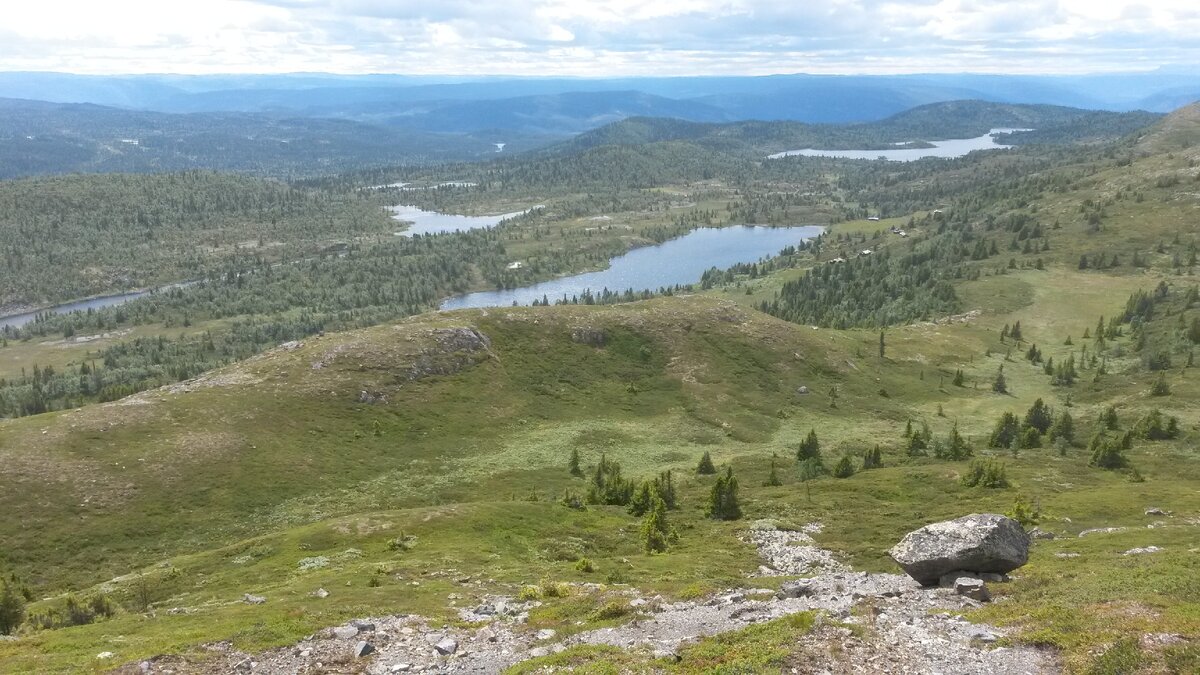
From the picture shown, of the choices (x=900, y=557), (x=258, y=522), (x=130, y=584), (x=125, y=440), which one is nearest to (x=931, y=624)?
(x=900, y=557)

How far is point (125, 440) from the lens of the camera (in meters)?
76.1

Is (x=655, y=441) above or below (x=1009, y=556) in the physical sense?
below

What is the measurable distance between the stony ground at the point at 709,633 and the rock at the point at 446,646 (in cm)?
6

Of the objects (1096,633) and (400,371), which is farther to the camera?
(400,371)

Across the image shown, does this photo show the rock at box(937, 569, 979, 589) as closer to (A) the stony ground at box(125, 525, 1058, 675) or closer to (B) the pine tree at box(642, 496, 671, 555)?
(A) the stony ground at box(125, 525, 1058, 675)

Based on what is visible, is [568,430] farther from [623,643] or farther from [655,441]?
[623,643]

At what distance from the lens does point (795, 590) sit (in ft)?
→ 121

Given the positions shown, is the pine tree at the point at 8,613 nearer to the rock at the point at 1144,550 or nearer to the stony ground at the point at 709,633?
the stony ground at the point at 709,633

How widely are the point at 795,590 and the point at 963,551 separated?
9.21 meters

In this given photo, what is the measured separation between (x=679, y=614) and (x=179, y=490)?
197 ft

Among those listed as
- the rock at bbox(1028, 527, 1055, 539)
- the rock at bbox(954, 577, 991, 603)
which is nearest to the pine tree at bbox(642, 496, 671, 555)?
the rock at bbox(954, 577, 991, 603)

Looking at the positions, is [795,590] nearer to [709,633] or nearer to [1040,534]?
[709,633]

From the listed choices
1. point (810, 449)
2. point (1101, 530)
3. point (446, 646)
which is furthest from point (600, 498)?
point (1101, 530)

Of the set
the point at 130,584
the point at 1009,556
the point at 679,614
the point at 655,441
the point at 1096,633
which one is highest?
the point at 1096,633
